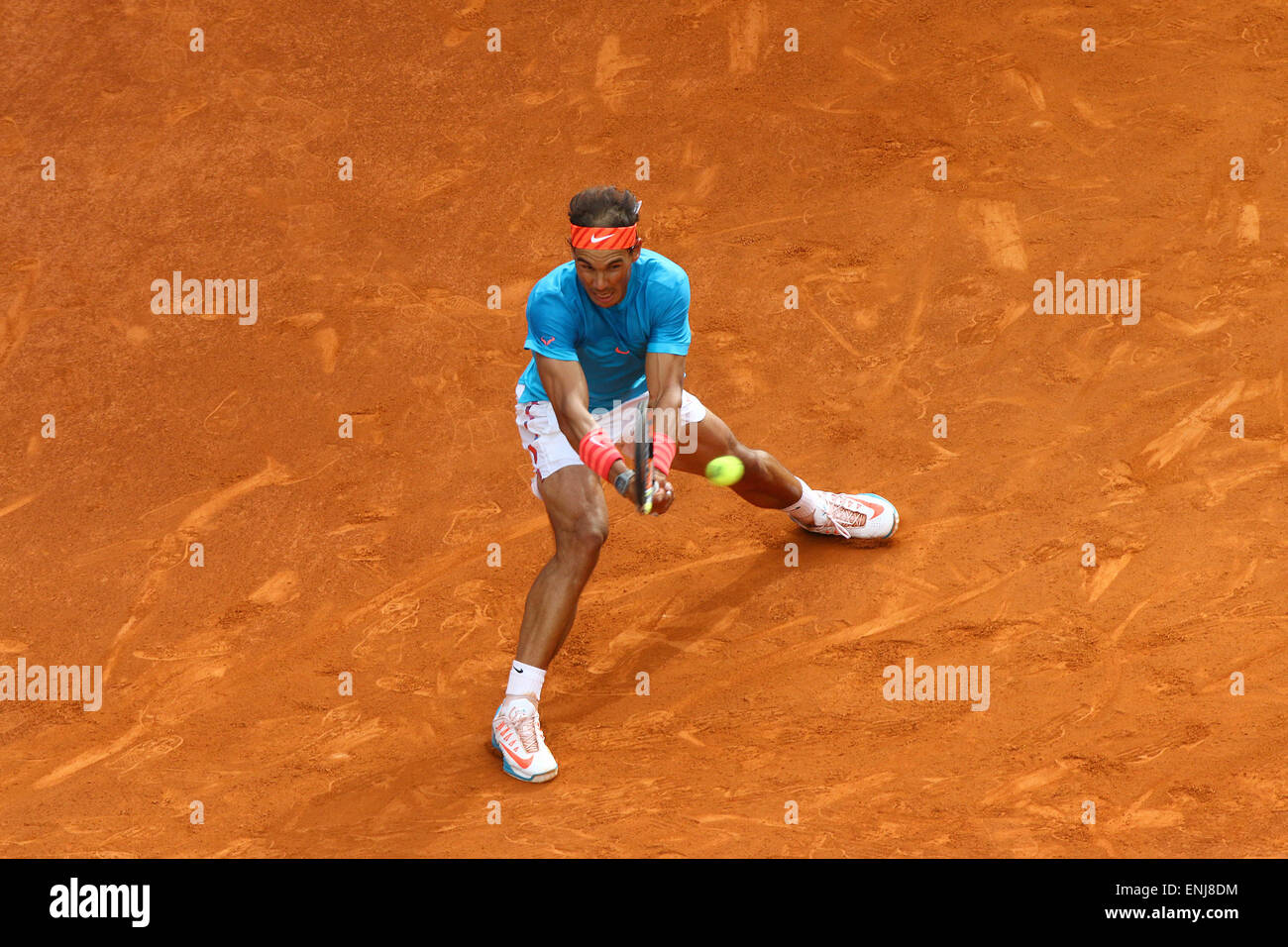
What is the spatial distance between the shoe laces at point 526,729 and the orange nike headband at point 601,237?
175 centimetres

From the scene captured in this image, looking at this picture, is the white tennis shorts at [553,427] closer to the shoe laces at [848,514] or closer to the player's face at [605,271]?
the player's face at [605,271]

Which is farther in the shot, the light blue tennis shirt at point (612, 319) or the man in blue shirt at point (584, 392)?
the light blue tennis shirt at point (612, 319)

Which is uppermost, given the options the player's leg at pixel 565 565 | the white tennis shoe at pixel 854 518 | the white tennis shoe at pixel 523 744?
the white tennis shoe at pixel 854 518

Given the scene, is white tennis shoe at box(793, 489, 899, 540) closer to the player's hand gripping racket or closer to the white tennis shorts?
the white tennis shorts

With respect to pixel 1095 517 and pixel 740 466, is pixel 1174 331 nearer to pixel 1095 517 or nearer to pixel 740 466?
pixel 1095 517

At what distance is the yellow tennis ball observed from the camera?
5.57 m

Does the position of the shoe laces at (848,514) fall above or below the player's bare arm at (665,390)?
below

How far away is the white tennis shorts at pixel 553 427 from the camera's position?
543 cm

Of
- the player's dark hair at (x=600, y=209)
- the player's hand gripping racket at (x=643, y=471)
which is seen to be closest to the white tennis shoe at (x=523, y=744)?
the player's hand gripping racket at (x=643, y=471)

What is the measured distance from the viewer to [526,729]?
5230mm

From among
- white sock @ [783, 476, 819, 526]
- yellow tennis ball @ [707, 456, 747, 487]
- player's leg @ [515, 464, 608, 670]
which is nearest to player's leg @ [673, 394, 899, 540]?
white sock @ [783, 476, 819, 526]

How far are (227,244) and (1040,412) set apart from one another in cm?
501

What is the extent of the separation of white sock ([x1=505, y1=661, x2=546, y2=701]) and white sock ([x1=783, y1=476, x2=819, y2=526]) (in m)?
1.60

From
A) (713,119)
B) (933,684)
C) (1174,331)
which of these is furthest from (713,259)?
(933,684)
